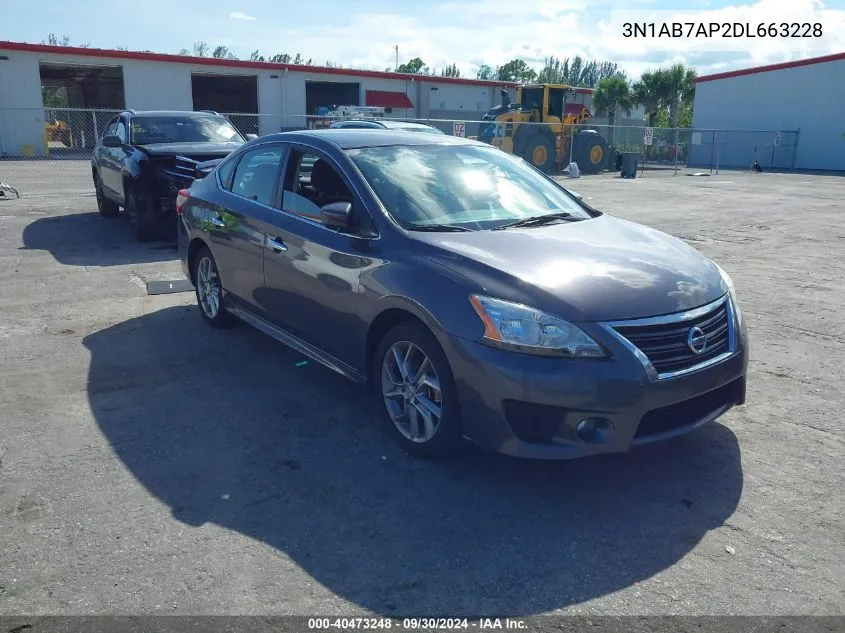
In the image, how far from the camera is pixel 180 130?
1108 cm

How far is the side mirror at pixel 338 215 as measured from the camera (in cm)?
423

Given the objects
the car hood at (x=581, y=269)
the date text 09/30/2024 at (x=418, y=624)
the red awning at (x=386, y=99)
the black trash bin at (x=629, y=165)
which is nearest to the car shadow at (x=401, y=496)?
the date text 09/30/2024 at (x=418, y=624)

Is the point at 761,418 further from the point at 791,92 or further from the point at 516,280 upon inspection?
the point at 791,92

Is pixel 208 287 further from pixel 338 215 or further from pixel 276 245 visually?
pixel 338 215

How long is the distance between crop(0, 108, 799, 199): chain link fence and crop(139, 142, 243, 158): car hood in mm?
4575

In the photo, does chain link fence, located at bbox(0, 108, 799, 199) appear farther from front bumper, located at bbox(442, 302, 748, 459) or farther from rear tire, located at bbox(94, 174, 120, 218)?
front bumper, located at bbox(442, 302, 748, 459)

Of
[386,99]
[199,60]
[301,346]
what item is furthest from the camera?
[386,99]

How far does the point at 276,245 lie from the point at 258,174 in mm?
798

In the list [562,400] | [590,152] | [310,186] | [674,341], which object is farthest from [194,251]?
[590,152]

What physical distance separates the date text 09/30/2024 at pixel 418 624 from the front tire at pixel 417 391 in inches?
44.6

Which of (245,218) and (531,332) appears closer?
(531,332)

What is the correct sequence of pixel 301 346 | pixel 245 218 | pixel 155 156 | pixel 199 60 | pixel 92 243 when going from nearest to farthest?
1. pixel 301 346
2. pixel 245 218
3. pixel 155 156
4. pixel 92 243
5. pixel 199 60

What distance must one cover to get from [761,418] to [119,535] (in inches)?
144

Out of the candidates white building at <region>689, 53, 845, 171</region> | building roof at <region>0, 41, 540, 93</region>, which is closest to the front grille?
white building at <region>689, 53, 845, 171</region>
